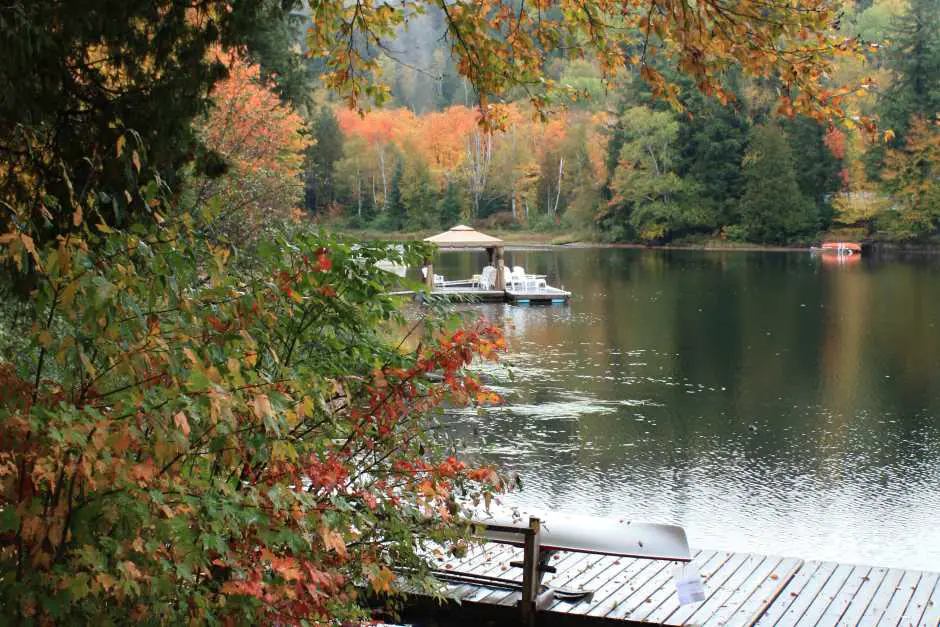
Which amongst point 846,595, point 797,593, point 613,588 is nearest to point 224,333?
point 613,588

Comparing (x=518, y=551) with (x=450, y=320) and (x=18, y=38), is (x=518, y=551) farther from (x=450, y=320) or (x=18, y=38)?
(x=18, y=38)

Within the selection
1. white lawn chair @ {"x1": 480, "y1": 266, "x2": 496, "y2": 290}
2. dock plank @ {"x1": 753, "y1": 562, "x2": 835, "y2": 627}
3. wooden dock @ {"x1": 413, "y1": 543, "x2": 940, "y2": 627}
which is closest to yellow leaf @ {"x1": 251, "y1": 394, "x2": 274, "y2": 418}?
wooden dock @ {"x1": 413, "y1": 543, "x2": 940, "y2": 627}

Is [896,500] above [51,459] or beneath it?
beneath

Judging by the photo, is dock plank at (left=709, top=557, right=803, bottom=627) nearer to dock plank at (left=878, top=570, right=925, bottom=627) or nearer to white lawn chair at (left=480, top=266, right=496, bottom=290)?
dock plank at (left=878, top=570, right=925, bottom=627)

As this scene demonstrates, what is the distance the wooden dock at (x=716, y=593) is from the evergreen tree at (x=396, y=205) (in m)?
56.6

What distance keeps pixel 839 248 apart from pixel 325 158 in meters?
28.3

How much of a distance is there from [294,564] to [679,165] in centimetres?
5230

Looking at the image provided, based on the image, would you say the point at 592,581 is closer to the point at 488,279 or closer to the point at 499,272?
the point at 499,272

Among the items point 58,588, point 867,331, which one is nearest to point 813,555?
point 58,588

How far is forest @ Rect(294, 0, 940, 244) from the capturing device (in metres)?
47.1

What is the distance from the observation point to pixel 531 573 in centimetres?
534

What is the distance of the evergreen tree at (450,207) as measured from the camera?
207 ft

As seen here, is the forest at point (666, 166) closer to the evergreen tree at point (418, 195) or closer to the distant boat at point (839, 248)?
the evergreen tree at point (418, 195)

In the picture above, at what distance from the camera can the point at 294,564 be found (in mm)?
2832
